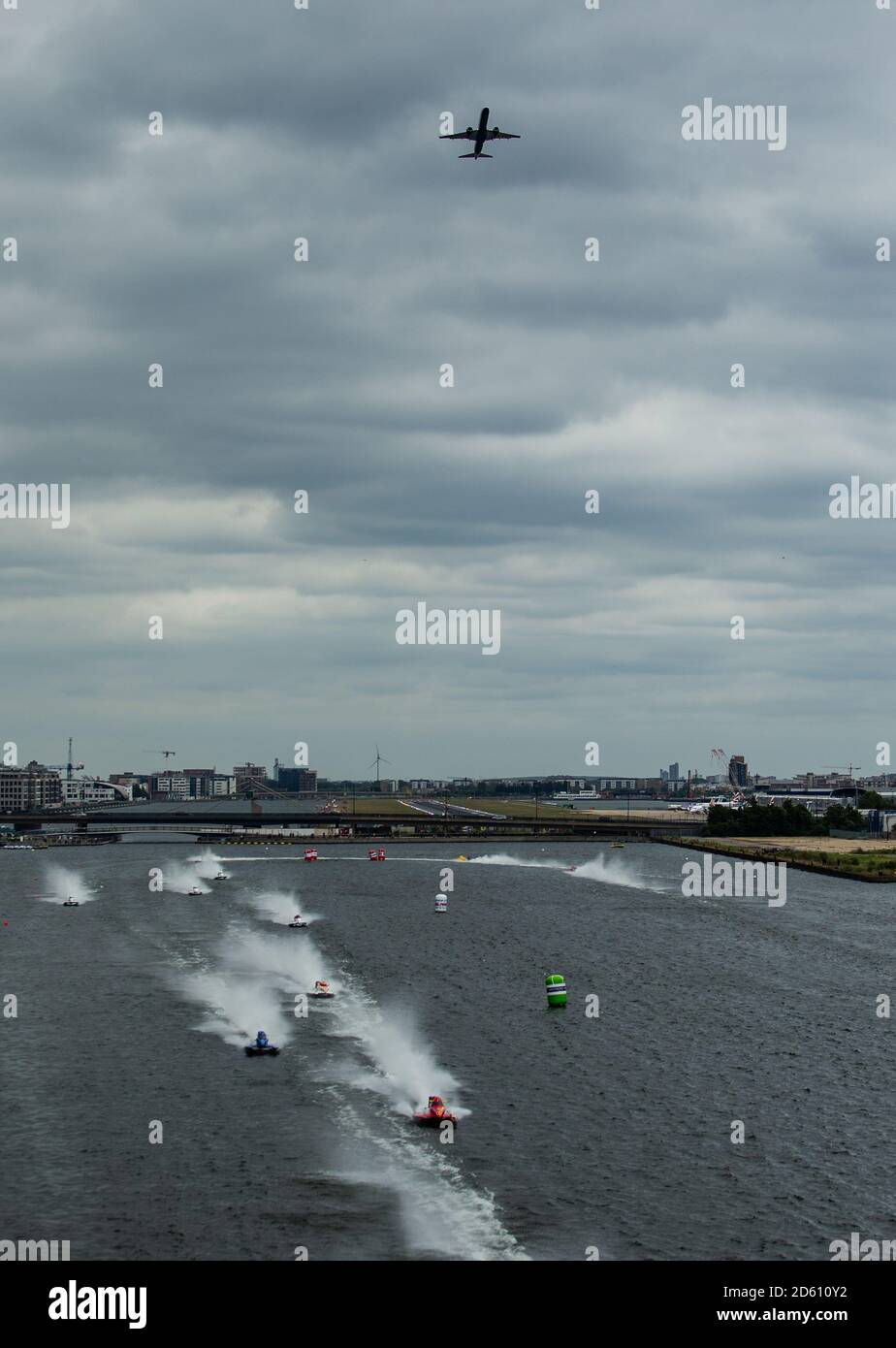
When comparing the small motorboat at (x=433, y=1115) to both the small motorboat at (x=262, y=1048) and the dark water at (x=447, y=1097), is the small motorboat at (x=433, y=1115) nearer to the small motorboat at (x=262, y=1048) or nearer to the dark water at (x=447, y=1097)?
the dark water at (x=447, y=1097)

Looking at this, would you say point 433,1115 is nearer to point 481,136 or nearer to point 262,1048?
point 262,1048

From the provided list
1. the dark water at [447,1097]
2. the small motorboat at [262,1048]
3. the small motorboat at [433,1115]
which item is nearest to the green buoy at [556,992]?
the dark water at [447,1097]

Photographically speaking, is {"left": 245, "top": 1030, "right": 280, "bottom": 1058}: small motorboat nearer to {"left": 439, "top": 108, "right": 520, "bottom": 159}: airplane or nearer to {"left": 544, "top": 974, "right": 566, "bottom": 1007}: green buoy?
{"left": 544, "top": 974, "right": 566, "bottom": 1007}: green buoy

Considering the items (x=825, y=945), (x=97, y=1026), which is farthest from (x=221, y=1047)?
(x=825, y=945)
